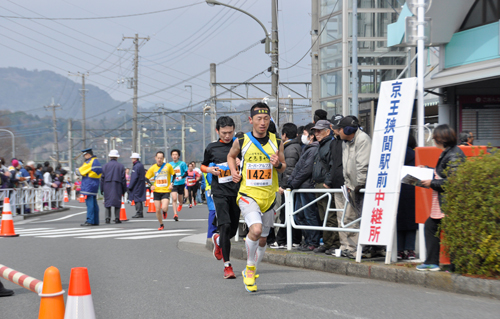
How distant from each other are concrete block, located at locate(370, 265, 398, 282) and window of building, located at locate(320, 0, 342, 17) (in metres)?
23.3

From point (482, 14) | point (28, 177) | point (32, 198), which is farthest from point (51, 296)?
point (32, 198)

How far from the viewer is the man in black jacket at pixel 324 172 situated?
29.8 ft

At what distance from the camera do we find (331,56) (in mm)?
29719

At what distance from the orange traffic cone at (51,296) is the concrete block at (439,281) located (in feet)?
14.4

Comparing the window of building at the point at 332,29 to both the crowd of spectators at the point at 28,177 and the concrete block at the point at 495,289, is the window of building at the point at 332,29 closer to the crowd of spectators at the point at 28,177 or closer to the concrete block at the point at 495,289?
the crowd of spectators at the point at 28,177

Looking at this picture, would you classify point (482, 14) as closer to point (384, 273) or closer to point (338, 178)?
point (338, 178)

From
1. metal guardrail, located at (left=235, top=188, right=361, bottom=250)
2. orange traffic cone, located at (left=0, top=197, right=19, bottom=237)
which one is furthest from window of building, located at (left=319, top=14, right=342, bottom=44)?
metal guardrail, located at (left=235, top=188, right=361, bottom=250)

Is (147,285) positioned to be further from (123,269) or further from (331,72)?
(331,72)

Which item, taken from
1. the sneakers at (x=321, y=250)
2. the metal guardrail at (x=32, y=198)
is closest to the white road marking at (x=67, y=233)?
the metal guardrail at (x=32, y=198)

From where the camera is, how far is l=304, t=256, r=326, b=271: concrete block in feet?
27.8

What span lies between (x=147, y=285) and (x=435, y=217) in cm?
349

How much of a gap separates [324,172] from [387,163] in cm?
162

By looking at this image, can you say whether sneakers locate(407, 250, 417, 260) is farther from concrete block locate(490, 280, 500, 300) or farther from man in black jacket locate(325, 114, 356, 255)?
concrete block locate(490, 280, 500, 300)

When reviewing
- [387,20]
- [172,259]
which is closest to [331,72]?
[387,20]
